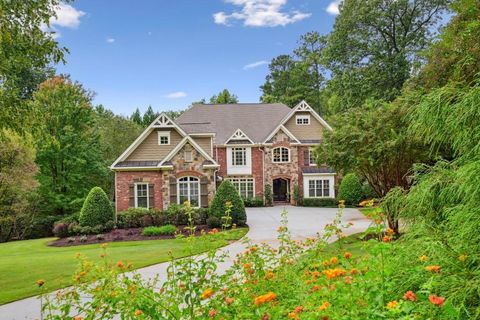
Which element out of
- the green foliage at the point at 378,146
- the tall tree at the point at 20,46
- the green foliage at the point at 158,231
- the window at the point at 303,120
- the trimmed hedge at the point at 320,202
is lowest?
the green foliage at the point at 158,231

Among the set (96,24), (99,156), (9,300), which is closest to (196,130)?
(99,156)

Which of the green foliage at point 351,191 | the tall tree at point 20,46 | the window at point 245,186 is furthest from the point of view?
the window at point 245,186

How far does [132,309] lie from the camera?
2697 mm

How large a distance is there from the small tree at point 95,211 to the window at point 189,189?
12.7 feet

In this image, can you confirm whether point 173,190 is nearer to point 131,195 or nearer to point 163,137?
point 131,195

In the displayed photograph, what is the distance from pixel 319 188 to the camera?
91.5ft

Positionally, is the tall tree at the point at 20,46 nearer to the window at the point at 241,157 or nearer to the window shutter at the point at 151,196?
the window shutter at the point at 151,196

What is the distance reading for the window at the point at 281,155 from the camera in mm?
28328

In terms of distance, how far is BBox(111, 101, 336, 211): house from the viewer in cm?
2027

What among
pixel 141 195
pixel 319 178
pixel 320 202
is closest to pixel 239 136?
pixel 319 178

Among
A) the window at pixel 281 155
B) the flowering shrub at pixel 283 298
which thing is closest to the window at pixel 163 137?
the window at pixel 281 155

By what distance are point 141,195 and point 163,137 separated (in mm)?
3640

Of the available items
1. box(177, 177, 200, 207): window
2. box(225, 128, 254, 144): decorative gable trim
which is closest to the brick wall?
box(177, 177, 200, 207): window

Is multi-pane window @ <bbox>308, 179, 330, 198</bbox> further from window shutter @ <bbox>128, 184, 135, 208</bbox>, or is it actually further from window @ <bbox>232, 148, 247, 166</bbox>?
window shutter @ <bbox>128, 184, 135, 208</bbox>
